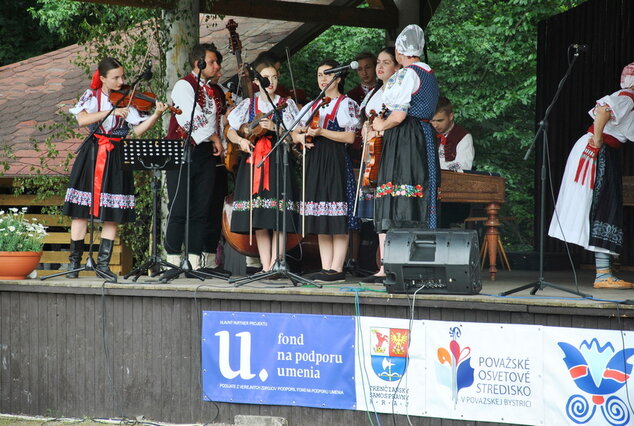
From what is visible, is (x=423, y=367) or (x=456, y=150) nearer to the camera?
(x=423, y=367)

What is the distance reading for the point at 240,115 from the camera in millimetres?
6285

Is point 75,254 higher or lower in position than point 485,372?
higher

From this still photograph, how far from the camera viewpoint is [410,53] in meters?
5.59

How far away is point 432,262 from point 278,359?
1.08 metres

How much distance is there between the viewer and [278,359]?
5207 millimetres

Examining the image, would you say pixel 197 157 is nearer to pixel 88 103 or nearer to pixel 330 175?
pixel 88 103

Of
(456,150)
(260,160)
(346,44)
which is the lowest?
(260,160)

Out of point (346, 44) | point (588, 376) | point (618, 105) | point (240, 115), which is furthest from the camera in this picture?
point (346, 44)

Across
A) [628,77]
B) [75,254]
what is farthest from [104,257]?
[628,77]

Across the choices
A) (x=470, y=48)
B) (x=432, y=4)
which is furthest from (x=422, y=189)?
(x=470, y=48)

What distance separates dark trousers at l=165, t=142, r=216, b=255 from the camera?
21.6ft

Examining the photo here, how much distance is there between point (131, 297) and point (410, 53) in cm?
230

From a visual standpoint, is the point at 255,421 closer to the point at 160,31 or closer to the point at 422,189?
the point at 422,189

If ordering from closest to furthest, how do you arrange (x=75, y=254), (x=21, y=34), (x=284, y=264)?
1. (x=284, y=264)
2. (x=75, y=254)
3. (x=21, y=34)
